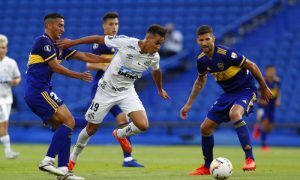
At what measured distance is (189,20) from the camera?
2495 cm

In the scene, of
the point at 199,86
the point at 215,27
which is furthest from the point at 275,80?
the point at 199,86

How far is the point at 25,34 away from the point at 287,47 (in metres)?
10.5

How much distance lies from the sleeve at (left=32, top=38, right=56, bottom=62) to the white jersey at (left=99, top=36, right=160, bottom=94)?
99cm

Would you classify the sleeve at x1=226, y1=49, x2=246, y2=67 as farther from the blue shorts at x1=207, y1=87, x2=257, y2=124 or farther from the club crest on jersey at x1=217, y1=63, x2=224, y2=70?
the blue shorts at x1=207, y1=87, x2=257, y2=124

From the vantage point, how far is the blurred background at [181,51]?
21.7m

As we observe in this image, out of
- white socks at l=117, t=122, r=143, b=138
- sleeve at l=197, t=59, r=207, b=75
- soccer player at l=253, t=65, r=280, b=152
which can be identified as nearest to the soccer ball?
white socks at l=117, t=122, r=143, b=138

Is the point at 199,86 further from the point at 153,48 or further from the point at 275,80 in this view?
the point at 275,80

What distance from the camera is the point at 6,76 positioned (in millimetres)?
13445

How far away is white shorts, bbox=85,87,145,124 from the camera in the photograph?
9.63m

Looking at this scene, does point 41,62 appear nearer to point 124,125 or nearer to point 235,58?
point 235,58

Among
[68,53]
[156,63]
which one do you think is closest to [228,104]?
[156,63]

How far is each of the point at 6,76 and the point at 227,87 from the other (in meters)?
5.15

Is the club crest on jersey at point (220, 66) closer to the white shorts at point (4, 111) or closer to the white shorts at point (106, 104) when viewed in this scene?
the white shorts at point (106, 104)

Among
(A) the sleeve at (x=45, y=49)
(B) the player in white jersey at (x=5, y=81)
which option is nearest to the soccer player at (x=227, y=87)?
(A) the sleeve at (x=45, y=49)
